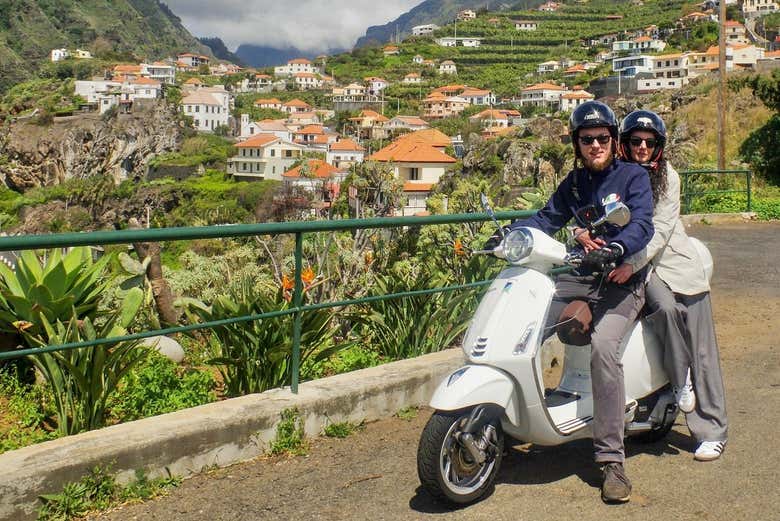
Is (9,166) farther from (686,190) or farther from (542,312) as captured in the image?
(542,312)

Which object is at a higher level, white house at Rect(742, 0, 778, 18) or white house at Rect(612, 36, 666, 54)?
white house at Rect(742, 0, 778, 18)

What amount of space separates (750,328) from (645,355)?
3.75 m

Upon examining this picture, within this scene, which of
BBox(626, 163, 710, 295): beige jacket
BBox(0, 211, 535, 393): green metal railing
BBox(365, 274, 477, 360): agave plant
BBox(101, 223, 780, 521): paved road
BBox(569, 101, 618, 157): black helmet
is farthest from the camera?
BBox(365, 274, 477, 360): agave plant

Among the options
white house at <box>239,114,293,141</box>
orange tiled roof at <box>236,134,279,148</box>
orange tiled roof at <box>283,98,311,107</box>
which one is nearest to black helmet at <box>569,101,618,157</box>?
orange tiled roof at <box>236,134,279,148</box>

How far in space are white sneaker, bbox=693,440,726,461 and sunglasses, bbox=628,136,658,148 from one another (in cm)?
152

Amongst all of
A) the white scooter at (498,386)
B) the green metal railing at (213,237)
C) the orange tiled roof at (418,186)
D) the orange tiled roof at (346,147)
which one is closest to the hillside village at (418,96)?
the orange tiled roof at (346,147)

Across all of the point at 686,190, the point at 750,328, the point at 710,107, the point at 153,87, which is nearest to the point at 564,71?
the point at 153,87

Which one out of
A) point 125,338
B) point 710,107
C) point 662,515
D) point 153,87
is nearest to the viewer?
point 662,515

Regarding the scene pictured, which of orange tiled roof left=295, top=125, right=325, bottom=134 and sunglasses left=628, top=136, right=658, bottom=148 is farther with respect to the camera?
orange tiled roof left=295, top=125, right=325, bottom=134

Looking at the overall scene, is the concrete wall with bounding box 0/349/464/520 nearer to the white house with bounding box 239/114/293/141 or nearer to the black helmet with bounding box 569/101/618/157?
the black helmet with bounding box 569/101/618/157

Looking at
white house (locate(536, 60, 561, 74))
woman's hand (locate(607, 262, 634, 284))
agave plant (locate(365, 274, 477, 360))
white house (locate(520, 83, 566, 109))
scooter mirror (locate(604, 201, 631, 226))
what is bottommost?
agave plant (locate(365, 274, 477, 360))

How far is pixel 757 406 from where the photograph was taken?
16.3 ft

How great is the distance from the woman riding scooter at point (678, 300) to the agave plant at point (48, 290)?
3.00 meters

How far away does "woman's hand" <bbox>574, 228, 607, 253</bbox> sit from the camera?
11.8 feet
